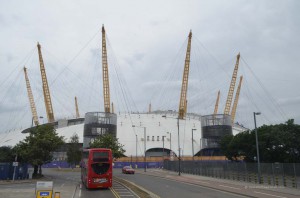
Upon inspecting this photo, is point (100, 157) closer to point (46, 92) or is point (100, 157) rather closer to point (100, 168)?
point (100, 168)

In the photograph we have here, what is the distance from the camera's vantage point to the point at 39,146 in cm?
4972

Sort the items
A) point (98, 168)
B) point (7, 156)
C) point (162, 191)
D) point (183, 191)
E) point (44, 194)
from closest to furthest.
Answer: point (44, 194)
point (183, 191)
point (162, 191)
point (98, 168)
point (7, 156)

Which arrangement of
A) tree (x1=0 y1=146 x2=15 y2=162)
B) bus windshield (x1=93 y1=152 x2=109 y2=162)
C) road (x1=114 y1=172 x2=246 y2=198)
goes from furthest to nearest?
tree (x1=0 y1=146 x2=15 y2=162), bus windshield (x1=93 y1=152 x2=109 y2=162), road (x1=114 y1=172 x2=246 y2=198)

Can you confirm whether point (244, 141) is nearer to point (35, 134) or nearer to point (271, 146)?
point (271, 146)

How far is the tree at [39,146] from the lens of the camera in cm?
4886

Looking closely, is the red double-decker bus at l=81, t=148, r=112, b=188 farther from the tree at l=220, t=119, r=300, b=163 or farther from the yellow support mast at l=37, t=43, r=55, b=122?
the yellow support mast at l=37, t=43, r=55, b=122

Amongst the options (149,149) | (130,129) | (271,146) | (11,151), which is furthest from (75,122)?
(271,146)

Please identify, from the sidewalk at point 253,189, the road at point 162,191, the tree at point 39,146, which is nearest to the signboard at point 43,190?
the road at point 162,191

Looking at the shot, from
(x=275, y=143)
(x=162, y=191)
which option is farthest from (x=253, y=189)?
(x=275, y=143)

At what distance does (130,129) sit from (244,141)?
8747 centimetres

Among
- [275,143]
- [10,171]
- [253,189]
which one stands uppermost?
[275,143]

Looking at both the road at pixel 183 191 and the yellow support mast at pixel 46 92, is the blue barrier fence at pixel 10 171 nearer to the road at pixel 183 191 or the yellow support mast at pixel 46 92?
the road at pixel 183 191

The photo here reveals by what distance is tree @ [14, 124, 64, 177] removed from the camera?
48.9 m

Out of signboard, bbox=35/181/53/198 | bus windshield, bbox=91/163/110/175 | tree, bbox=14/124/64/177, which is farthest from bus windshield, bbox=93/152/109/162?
tree, bbox=14/124/64/177
